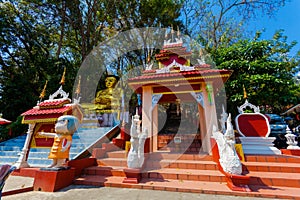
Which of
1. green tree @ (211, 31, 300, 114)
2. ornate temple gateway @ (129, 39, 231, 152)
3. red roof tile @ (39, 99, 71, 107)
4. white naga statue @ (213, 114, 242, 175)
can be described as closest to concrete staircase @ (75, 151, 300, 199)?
white naga statue @ (213, 114, 242, 175)

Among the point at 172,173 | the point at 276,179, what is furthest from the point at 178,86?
the point at 276,179

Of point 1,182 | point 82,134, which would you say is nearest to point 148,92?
point 82,134

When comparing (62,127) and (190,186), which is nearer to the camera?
(190,186)

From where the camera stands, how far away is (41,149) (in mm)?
6465

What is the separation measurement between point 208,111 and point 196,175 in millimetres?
2430

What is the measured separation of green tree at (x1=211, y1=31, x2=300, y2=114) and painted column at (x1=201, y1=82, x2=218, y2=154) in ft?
10.9

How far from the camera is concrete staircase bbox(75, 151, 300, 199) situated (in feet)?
11.7

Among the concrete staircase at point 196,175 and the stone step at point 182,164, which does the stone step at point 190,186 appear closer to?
the concrete staircase at point 196,175

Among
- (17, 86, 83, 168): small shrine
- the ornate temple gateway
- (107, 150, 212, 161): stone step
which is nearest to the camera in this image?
(107, 150, 212, 161): stone step

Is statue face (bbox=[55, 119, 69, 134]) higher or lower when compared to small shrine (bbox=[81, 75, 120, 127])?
lower

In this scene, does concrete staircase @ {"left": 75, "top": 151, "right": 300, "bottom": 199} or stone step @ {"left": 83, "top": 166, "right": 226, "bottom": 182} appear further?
stone step @ {"left": 83, "top": 166, "right": 226, "bottom": 182}

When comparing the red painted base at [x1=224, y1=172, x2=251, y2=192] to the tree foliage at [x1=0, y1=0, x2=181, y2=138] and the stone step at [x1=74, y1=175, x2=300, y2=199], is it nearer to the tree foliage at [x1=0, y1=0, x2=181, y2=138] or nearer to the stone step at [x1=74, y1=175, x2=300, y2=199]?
the stone step at [x1=74, y1=175, x2=300, y2=199]

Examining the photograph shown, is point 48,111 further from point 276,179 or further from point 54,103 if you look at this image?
point 276,179

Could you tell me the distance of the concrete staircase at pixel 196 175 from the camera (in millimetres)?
3553
